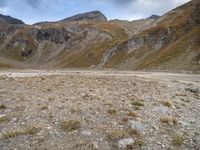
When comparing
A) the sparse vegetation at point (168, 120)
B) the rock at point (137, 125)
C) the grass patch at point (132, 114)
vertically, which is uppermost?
the grass patch at point (132, 114)

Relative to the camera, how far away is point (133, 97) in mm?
19000

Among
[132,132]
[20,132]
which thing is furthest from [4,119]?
[132,132]

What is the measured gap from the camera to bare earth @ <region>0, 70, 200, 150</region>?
13.1m

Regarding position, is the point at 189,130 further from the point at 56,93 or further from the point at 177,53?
the point at 177,53

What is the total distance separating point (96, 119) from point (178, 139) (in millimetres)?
4146

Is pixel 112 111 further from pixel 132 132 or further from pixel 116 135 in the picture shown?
pixel 116 135

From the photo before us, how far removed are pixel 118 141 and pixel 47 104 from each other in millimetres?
5513

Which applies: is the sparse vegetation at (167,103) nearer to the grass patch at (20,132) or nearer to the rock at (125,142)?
the rock at (125,142)

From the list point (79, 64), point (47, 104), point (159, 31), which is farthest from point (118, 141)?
point (79, 64)

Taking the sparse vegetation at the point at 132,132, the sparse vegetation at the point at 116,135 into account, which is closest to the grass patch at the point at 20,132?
the sparse vegetation at the point at 116,135

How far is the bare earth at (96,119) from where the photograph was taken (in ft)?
43.0

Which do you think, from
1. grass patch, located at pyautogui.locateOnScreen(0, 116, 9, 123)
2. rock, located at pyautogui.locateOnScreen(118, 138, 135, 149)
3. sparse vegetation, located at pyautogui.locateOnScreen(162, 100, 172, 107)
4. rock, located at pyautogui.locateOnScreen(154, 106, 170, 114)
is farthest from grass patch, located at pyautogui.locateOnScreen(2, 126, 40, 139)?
sparse vegetation, located at pyautogui.locateOnScreen(162, 100, 172, 107)

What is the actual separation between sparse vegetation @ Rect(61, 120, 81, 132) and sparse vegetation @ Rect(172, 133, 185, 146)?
14.7 feet

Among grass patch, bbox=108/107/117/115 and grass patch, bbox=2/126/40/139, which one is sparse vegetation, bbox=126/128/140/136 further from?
grass patch, bbox=2/126/40/139
